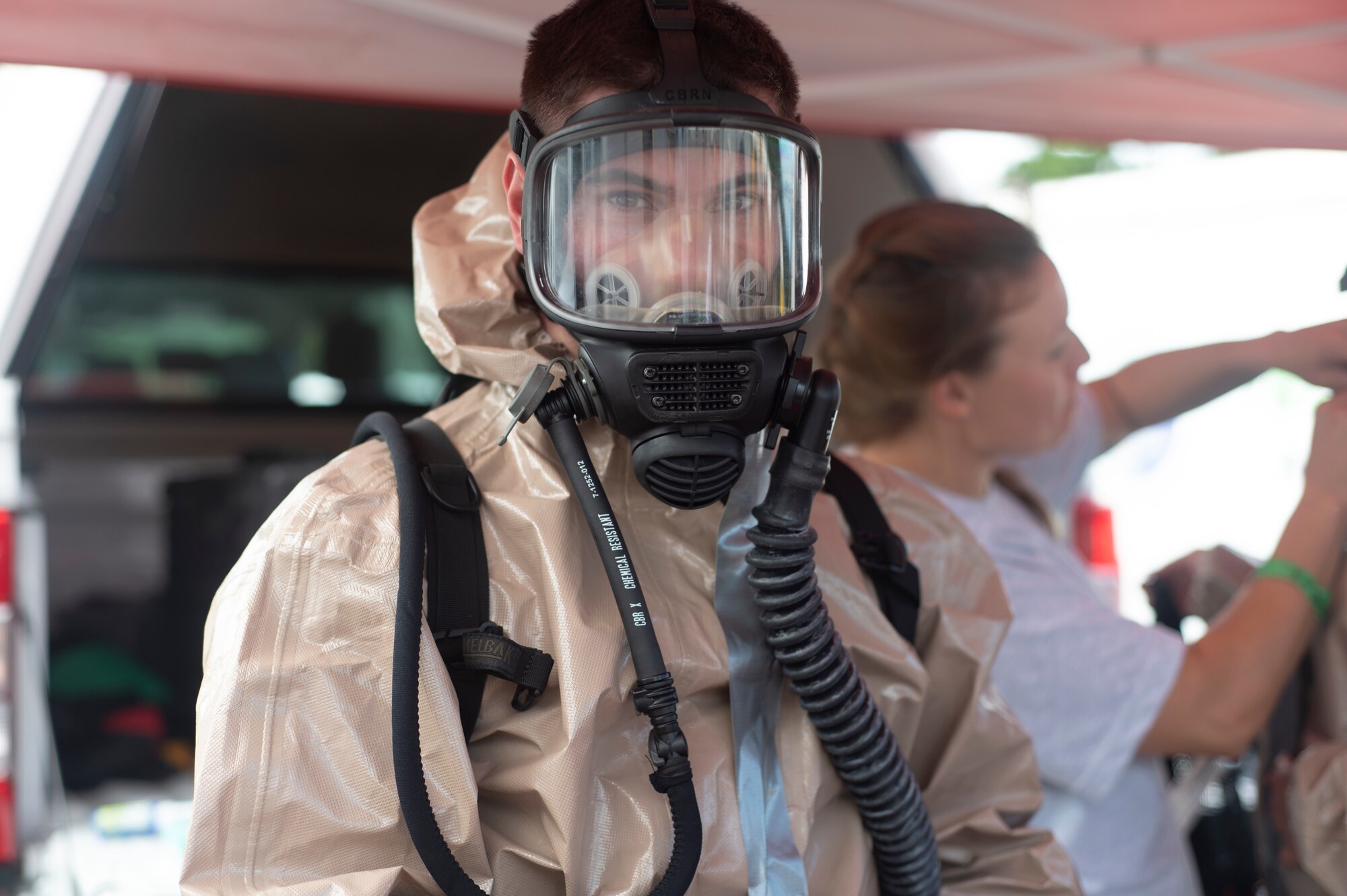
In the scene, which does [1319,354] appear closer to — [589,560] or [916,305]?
[916,305]

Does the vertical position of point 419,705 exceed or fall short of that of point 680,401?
it falls short

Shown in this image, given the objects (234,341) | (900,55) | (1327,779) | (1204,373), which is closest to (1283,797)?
(1327,779)

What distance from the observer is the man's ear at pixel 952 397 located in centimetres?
228

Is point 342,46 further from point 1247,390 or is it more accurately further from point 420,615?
Result: point 1247,390

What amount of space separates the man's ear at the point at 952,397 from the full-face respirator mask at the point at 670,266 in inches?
40.3

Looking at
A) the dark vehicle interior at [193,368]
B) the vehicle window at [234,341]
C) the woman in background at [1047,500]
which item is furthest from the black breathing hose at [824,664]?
the vehicle window at [234,341]

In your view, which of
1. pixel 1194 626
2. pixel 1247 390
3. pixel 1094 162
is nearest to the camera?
pixel 1194 626

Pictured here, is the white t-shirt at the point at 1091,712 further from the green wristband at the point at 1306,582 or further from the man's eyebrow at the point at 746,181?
the man's eyebrow at the point at 746,181

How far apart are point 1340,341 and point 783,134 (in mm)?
1433

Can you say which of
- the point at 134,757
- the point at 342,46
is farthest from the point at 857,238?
the point at 134,757

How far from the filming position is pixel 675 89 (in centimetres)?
126

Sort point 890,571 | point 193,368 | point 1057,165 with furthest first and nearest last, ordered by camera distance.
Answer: point 1057,165 → point 193,368 → point 890,571

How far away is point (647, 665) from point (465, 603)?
21 cm

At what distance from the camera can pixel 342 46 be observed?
94.5 inches
